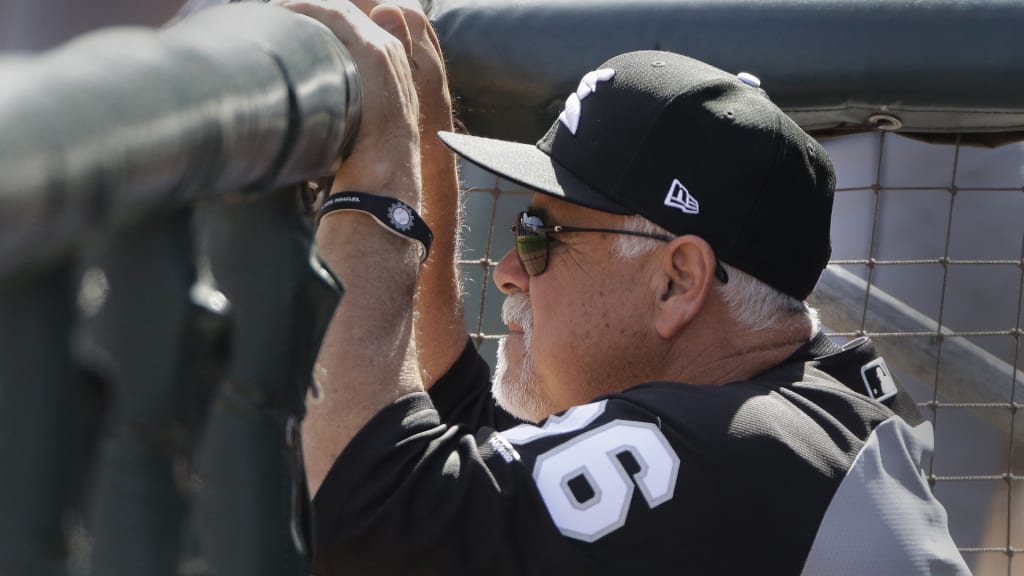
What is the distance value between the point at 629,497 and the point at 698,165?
0.48 meters

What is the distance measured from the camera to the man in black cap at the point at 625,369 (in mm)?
1283

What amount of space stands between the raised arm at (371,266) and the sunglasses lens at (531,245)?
0.34 metres

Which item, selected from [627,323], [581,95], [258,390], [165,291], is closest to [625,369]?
[627,323]

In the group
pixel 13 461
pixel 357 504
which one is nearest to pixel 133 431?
pixel 13 461

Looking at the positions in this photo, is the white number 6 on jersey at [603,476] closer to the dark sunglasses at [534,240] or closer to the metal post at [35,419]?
the dark sunglasses at [534,240]

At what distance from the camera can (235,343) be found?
0.62 m

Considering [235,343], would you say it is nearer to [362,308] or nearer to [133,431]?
[133,431]

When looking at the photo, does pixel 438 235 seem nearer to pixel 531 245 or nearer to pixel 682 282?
pixel 531 245

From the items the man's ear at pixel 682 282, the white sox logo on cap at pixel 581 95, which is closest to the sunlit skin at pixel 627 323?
the man's ear at pixel 682 282

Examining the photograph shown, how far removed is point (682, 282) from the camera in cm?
162

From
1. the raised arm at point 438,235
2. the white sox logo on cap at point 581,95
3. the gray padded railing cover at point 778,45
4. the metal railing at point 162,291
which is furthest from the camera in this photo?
the gray padded railing cover at point 778,45

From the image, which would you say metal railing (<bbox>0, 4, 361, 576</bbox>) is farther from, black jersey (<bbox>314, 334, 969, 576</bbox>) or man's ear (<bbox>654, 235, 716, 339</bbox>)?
man's ear (<bbox>654, 235, 716, 339</bbox>)

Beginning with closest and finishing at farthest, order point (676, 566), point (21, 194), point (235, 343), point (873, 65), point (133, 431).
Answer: point (21, 194), point (133, 431), point (235, 343), point (676, 566), point (873, 65)

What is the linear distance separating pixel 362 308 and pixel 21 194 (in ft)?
3.24
